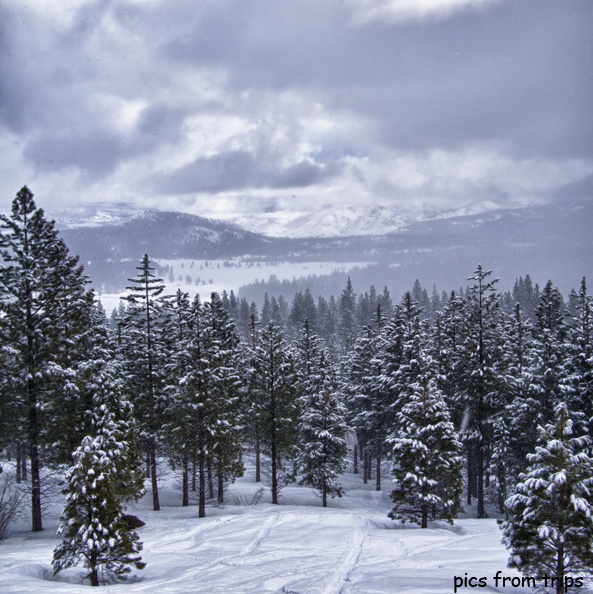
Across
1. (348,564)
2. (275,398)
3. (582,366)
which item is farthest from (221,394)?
(582,366)

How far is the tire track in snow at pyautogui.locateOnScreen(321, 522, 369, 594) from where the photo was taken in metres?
13.2

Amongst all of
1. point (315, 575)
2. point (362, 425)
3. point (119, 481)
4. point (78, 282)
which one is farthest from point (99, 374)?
point (362, 425)

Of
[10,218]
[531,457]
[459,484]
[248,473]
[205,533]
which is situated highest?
[10,218]

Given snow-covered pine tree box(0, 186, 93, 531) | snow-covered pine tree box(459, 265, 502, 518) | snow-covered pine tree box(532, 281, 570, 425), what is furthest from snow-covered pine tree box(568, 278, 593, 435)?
snow-covered pine tree box(0, 186, 93, 531)

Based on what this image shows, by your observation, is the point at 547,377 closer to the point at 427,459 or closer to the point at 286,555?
the point at 427,459

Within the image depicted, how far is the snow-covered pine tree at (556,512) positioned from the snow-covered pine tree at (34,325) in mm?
17413

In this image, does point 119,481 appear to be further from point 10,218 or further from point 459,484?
point 459,484

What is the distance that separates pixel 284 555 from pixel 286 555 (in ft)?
0.26

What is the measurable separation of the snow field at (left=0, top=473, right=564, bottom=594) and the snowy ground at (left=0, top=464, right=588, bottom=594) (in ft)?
0.12

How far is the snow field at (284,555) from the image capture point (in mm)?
13219

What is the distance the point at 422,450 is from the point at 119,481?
14.0 meters

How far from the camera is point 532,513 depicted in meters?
10.8

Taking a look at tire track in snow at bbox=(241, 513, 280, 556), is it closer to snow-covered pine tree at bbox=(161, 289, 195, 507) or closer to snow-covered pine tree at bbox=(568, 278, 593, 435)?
snow-covered pine tree at bbox=(161, 289, 195, 507)

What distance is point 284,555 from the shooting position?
1756 centimetres
